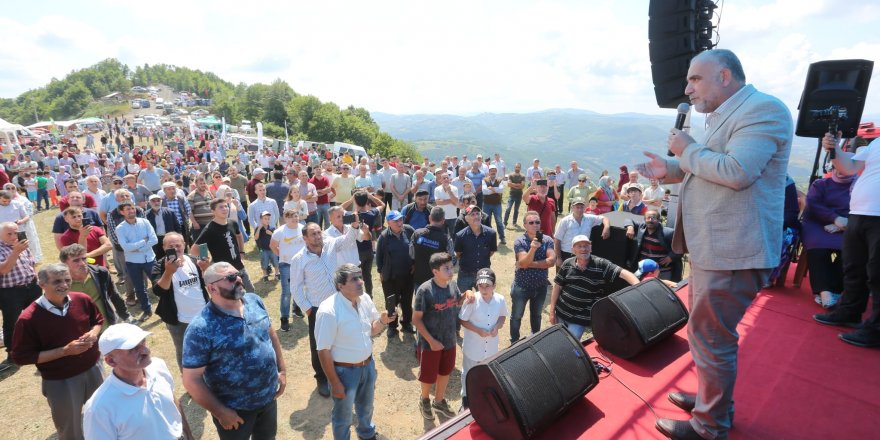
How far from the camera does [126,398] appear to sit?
2488 millimetres

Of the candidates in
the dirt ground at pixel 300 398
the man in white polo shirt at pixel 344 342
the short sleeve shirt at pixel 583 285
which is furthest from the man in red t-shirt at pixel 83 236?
the short sleeve shirt at pixel 583 285

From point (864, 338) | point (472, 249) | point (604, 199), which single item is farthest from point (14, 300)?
point (604, 199)

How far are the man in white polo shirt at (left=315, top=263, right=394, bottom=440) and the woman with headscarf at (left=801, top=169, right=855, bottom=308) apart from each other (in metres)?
4.08

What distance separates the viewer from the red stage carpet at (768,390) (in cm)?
218

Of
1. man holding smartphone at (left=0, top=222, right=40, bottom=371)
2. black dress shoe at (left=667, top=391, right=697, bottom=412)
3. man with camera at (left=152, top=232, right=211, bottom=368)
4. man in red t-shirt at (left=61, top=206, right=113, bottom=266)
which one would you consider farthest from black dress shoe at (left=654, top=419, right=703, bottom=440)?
man in red t-shirt at (left=61, top=206, right=113, bottom=266)

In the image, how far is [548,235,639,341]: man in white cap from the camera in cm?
447

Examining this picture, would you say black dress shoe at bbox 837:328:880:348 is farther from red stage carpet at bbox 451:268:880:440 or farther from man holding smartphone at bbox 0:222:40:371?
man holding smartphone at bbox 0:222:40:371

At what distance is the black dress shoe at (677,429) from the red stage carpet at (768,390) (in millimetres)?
63

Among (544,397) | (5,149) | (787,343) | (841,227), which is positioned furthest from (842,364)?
(5,149)

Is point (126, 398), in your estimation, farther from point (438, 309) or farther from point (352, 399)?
point (438, 309)

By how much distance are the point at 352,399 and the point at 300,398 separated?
1513 millimetres

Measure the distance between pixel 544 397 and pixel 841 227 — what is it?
3.42 meters

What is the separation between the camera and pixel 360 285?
3510 millimetres

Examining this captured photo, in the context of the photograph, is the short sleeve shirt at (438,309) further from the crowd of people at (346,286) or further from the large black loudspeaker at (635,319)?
the large black loudspeaker at (635,319)
